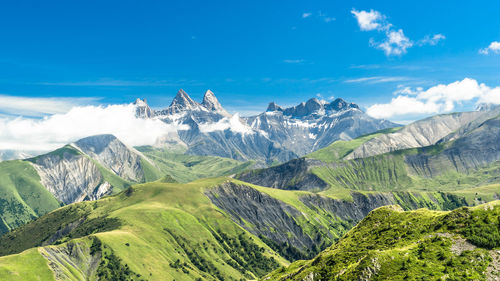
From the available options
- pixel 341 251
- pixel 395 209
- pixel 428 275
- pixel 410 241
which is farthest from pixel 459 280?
pixel 395 209

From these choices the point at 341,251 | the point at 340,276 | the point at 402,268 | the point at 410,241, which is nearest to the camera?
the point at 402,268

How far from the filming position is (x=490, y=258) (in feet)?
256

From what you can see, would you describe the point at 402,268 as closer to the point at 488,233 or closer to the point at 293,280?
the point at 488,233

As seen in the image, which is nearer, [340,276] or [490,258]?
[490,258]

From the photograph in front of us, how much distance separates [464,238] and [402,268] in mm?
18190

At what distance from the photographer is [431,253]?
282ft

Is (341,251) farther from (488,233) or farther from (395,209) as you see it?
(488,233)

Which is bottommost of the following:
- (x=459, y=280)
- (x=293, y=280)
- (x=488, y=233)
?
(x=293, y=280)

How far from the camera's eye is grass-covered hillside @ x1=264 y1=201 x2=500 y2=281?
7844 cm

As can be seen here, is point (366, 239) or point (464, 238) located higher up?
point (464, 238)

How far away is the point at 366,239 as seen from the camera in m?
122

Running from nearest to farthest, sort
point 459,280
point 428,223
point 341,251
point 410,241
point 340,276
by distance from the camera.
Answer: point 459,280 → point 340,276 → point 410,241 → point 428,223 → point 341,251

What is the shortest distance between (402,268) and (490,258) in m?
17.8

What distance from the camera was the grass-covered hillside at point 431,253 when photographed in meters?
78.4
